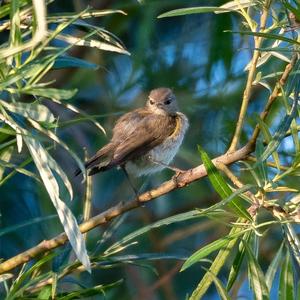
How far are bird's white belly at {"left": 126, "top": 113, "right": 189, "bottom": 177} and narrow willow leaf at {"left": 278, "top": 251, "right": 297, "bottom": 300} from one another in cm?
149

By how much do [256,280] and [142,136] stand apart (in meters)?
1.65

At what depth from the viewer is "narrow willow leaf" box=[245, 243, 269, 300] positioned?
1644 millimetres

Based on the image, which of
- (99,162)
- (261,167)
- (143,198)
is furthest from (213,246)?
(99,162)

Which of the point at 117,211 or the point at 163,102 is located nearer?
the point at 117,211

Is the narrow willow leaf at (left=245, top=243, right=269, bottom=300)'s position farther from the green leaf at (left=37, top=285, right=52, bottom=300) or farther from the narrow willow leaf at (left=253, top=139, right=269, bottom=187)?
the green leaf at (left=37, top=285, right=52, bottom=300)

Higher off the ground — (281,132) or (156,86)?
(281,132)

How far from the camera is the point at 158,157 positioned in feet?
10.6

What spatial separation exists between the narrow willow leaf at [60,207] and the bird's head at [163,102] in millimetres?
1767

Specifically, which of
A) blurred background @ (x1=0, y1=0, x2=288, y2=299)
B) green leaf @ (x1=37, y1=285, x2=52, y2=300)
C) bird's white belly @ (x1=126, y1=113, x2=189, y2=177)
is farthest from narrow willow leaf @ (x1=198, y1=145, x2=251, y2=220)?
blurred background @ (x1=0, y1=0, x2=288, y2=299)

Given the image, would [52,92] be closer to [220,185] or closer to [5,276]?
[220,185]

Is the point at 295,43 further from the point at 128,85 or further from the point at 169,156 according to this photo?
the point at 128,85

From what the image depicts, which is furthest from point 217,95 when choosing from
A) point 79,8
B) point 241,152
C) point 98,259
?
point 241,152

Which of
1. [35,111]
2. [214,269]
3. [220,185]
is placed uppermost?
[35,111]

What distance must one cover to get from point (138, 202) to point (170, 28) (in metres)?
1.86
